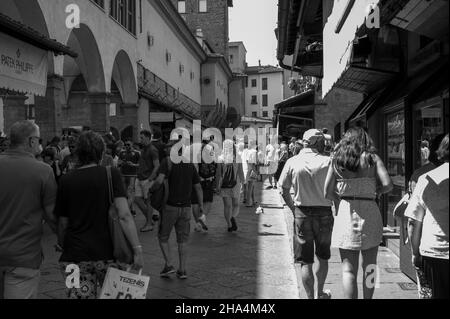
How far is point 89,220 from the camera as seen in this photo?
352 centimetres

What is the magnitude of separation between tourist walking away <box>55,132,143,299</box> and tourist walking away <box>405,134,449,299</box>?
1.84 m

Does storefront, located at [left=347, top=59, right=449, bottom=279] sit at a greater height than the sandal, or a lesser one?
greater

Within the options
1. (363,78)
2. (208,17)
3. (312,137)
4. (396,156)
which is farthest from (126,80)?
(208,17)

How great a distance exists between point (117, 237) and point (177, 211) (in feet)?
7.97

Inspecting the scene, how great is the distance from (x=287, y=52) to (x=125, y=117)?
753 centimetres

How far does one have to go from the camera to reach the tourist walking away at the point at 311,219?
4.81 m

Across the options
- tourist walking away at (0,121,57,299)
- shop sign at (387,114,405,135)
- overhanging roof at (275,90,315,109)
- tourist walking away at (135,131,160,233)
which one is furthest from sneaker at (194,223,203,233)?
overhanging roof at (275,90,315,109)

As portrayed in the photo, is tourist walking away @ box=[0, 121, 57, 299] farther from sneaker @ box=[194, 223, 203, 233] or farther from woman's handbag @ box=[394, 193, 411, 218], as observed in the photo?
sneaker @ box=[194, 223, 203, 233]

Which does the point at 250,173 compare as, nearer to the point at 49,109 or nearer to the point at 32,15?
the point at 49,109

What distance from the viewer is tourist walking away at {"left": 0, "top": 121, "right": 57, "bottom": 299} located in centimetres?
354

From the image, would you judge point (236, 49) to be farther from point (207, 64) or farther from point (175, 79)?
point (175, 79)

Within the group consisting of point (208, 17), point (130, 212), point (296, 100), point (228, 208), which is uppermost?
point (208, 17)

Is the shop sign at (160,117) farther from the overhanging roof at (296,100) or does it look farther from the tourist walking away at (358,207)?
the tourist walking away at (358,207)

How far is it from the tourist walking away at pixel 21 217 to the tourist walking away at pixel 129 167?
21.8 ft
